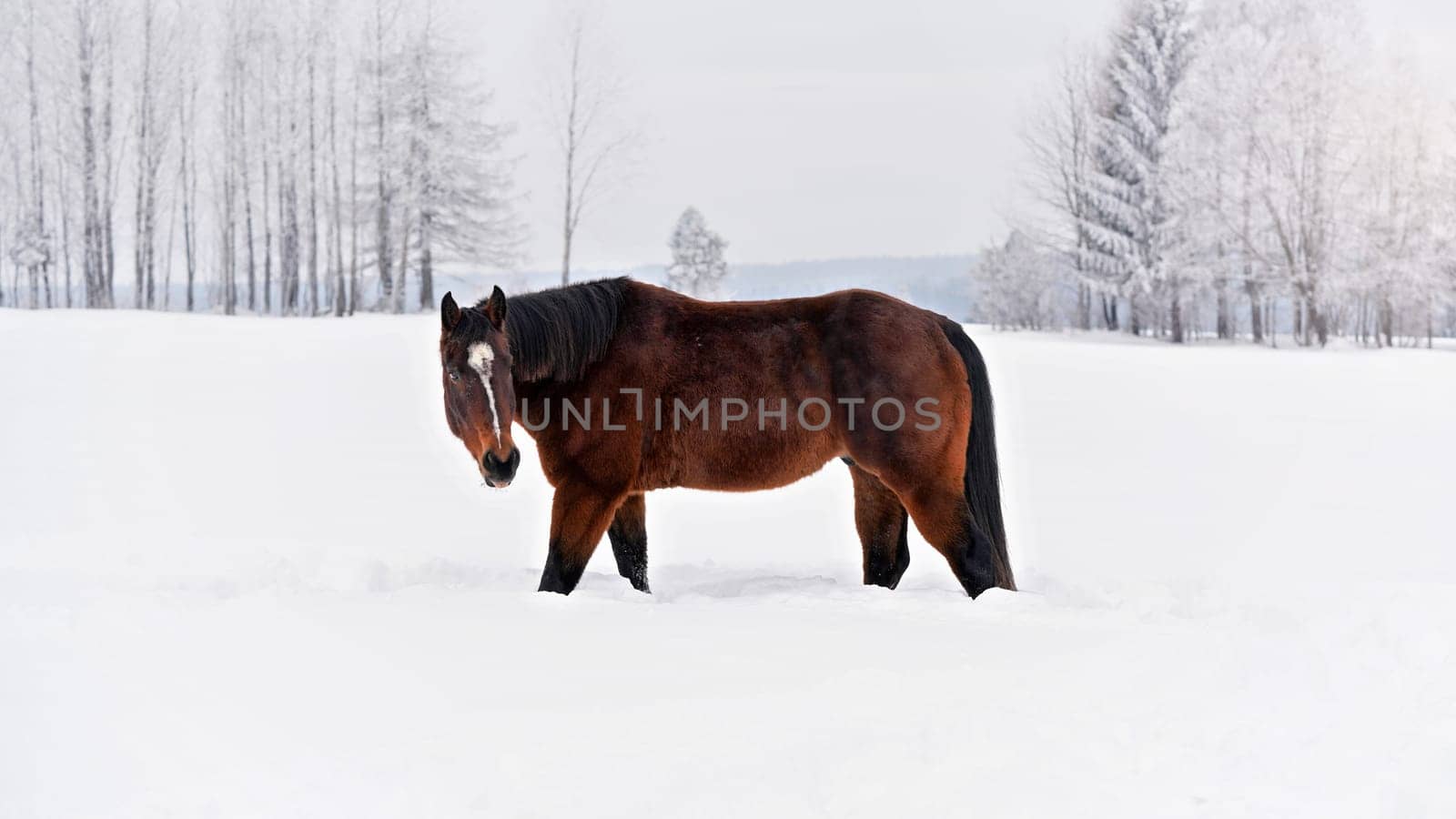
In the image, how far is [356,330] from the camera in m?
13.5

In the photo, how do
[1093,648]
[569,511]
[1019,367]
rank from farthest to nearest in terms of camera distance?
[1019,367]
[569,511]
[1093,648]

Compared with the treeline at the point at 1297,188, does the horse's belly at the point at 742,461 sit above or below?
below

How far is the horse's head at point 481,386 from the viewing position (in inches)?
150

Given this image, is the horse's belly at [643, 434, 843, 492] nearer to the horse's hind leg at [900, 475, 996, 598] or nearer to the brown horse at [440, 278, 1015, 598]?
the brown horse at [440, 278, 1015, 598]

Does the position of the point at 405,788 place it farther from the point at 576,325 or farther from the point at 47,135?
the point at 47,135

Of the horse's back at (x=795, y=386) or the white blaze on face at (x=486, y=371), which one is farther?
the horse's back at (x=795, y=386)

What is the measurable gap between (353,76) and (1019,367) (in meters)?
14.0

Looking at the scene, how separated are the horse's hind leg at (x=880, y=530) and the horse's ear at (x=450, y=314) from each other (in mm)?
1893

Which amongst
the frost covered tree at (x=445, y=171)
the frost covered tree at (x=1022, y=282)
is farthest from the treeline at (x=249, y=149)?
the frost covered tree at (x=1022, y=282)

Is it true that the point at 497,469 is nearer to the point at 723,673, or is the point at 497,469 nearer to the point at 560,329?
the point at 560,329

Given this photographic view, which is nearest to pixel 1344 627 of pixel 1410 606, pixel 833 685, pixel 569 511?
pixel 1410 606

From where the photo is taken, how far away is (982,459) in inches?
167

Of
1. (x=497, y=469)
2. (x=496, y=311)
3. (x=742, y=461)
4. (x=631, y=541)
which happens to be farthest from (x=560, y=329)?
(x=631, y=541)

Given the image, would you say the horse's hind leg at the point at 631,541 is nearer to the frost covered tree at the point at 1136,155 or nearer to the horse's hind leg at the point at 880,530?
the horse's hind leg at the point at 880,530
